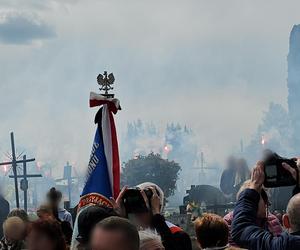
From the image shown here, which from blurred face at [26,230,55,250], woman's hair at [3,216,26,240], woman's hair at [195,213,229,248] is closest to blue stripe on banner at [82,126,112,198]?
woman's hair at [3,216,26,240]

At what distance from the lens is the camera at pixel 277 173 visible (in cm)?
471

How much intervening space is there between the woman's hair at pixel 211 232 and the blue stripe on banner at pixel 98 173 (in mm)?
3043

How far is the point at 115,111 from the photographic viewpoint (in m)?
8.90

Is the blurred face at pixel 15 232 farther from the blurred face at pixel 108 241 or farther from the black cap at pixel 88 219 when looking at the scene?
the blurred face at pixel 108 241

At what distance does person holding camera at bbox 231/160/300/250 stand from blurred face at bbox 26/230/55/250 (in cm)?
130

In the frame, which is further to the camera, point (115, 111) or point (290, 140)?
point (290, 140)

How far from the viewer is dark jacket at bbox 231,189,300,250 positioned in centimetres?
464

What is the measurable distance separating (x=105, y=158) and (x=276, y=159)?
4.28m

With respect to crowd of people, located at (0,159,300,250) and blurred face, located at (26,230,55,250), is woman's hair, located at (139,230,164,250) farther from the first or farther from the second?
blurred face, located at (26,230,55,250)

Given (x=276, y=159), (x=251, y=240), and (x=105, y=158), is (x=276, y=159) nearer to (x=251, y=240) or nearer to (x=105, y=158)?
(x=251, y=240)

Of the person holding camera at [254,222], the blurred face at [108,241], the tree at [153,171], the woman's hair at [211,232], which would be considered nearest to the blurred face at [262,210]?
the woman's hair at [211,232]

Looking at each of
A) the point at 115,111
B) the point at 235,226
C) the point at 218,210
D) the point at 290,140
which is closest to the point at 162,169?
the point at 290,140

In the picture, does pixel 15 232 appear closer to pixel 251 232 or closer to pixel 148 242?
pixel 148 242

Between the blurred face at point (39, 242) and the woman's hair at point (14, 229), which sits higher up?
the blurred face at point (39, 242)
